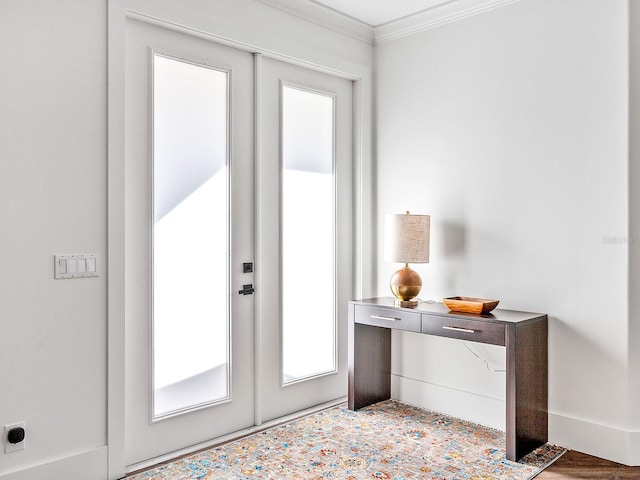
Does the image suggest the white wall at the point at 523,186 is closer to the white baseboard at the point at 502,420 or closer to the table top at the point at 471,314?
the white baseboard at the point at 502,420

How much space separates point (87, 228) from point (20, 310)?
45cm

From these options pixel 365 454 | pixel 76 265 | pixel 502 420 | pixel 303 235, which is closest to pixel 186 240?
pixel 76 265

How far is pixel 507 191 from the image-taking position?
10.6 ft

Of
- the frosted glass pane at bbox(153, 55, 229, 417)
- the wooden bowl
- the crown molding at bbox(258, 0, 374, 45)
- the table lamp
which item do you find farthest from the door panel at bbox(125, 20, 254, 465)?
the wooden bowl

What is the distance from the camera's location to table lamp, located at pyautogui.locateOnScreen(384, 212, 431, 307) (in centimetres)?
334

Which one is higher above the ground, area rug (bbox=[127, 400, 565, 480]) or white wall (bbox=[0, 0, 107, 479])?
white wall (bbox=[0, 0, 107, 479])

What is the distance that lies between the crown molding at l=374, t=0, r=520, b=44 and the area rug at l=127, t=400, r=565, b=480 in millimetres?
2518

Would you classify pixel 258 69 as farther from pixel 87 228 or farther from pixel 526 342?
pixel 526 342

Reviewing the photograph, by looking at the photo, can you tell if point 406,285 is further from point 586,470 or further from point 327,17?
point 327,17

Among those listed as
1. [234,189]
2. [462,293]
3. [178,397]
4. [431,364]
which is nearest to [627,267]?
[462,293]

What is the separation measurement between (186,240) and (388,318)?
129cm

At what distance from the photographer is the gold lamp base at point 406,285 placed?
3.39 metres

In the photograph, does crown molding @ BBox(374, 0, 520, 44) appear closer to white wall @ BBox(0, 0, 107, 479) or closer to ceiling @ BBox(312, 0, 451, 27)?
ceiling @ BBox(312, 0, 451, 27)

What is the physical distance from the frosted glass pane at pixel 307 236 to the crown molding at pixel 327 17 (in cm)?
45
